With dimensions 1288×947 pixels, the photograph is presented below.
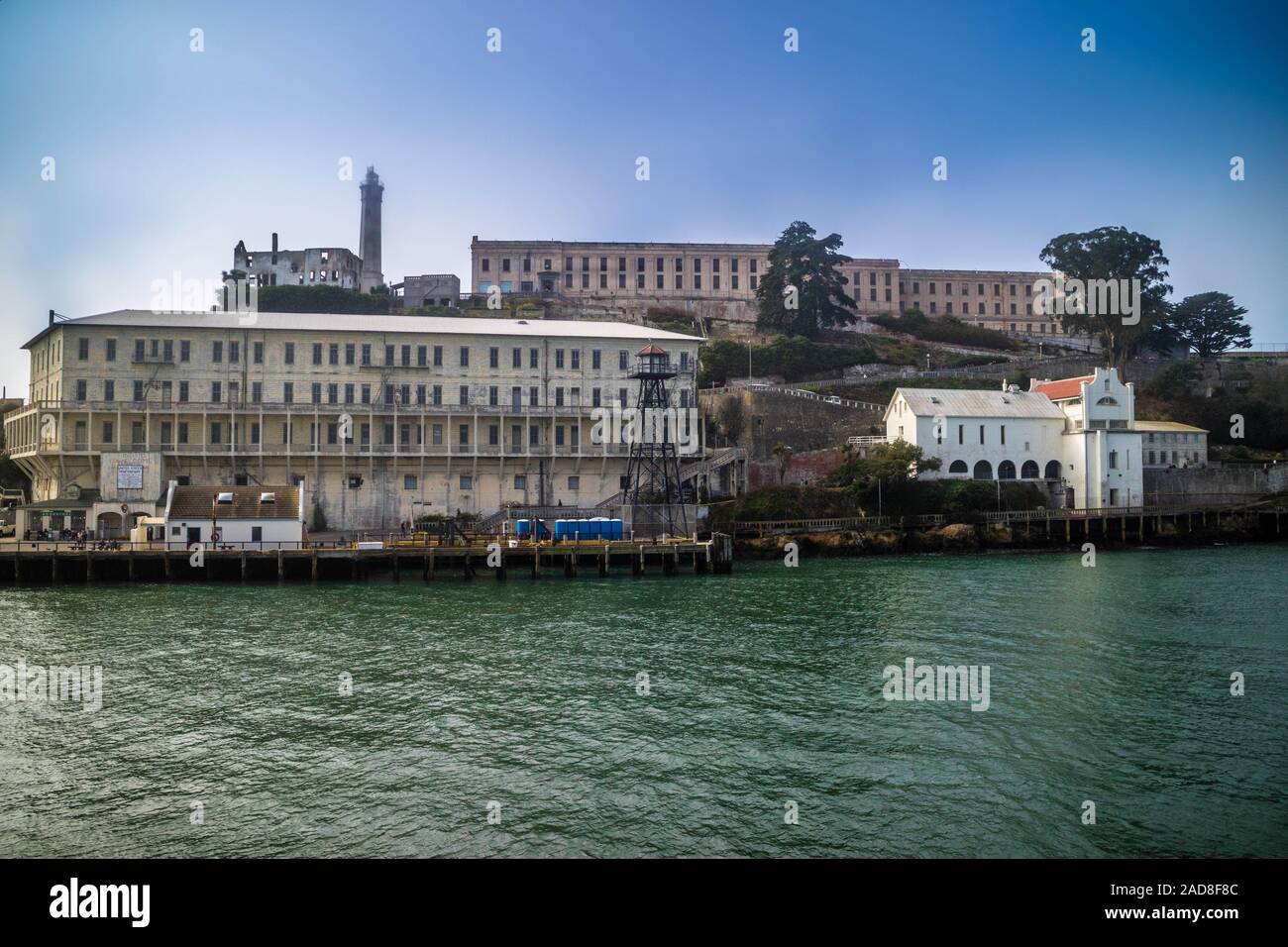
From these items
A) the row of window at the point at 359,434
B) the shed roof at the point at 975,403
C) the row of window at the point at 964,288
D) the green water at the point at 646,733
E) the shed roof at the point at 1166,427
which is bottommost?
the green water at the point at 646,733

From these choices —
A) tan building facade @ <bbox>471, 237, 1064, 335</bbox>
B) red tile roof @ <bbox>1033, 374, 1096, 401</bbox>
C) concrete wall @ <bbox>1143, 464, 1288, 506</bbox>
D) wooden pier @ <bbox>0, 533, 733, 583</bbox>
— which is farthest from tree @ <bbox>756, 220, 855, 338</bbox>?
wooden pier @ <bbox>0, 533, 733, 583</bbox>

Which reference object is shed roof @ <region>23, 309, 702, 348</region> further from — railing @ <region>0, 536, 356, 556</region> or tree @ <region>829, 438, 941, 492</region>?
railing @ <region>0, 536, 356, 556</region>

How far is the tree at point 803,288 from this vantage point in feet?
288

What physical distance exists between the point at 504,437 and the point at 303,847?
1879 inches

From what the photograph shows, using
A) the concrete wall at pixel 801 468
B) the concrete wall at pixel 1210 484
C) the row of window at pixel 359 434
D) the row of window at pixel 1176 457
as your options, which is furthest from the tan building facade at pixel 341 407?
the row of window at pixel 1176 457

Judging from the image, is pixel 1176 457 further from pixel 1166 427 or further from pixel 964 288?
pixel 964 288

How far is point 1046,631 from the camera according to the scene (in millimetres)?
28516

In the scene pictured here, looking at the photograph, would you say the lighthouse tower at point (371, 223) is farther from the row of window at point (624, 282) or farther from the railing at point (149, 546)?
the railing at point (149, 546)

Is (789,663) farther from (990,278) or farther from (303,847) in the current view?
(990,278)

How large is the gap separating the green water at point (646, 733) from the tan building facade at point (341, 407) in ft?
79.2

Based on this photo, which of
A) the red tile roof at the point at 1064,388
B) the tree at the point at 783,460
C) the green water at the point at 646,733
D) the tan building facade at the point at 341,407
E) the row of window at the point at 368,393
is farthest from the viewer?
the red tile roof at the point at 1064,388

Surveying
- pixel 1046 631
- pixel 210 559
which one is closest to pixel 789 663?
pixel 1046 631

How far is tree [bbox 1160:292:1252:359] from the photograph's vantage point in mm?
90312

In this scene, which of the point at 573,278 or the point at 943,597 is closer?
the point at 943,597
